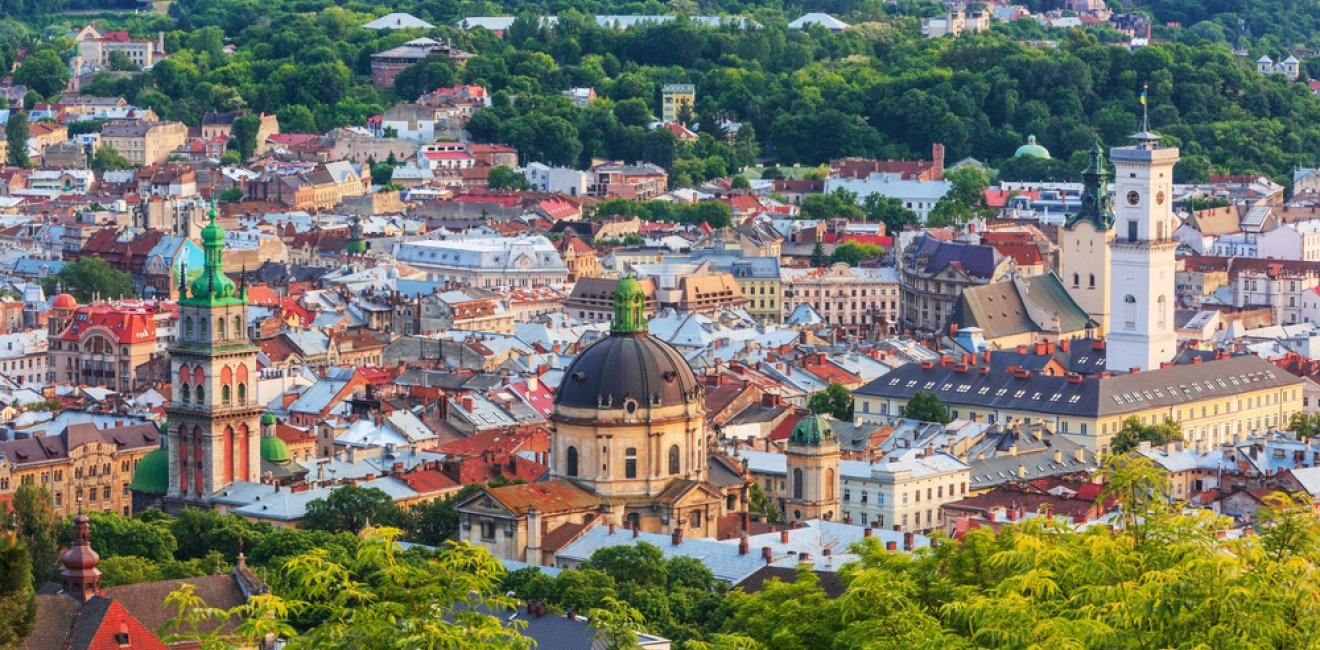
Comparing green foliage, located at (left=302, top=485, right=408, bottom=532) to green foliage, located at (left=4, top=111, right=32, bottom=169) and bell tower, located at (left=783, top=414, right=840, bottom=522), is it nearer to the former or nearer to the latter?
bell tower, located at (left=783, top=414, right=840, bottom=522)

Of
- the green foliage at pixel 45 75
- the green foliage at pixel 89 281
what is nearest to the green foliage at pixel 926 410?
the green foliage at pixel 89 281

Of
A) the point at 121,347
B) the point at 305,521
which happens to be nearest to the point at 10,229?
the point at 121,347

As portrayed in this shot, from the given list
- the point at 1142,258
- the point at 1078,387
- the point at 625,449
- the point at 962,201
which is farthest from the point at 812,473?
the point at 962,201

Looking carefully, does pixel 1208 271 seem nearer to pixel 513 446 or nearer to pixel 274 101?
pixel 513 446

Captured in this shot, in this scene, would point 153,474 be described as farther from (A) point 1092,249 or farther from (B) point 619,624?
(A) point 1092,249

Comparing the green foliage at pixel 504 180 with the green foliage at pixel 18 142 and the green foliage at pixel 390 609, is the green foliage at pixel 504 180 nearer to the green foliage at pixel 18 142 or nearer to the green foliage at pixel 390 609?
the green foliage at pixel 18 142
